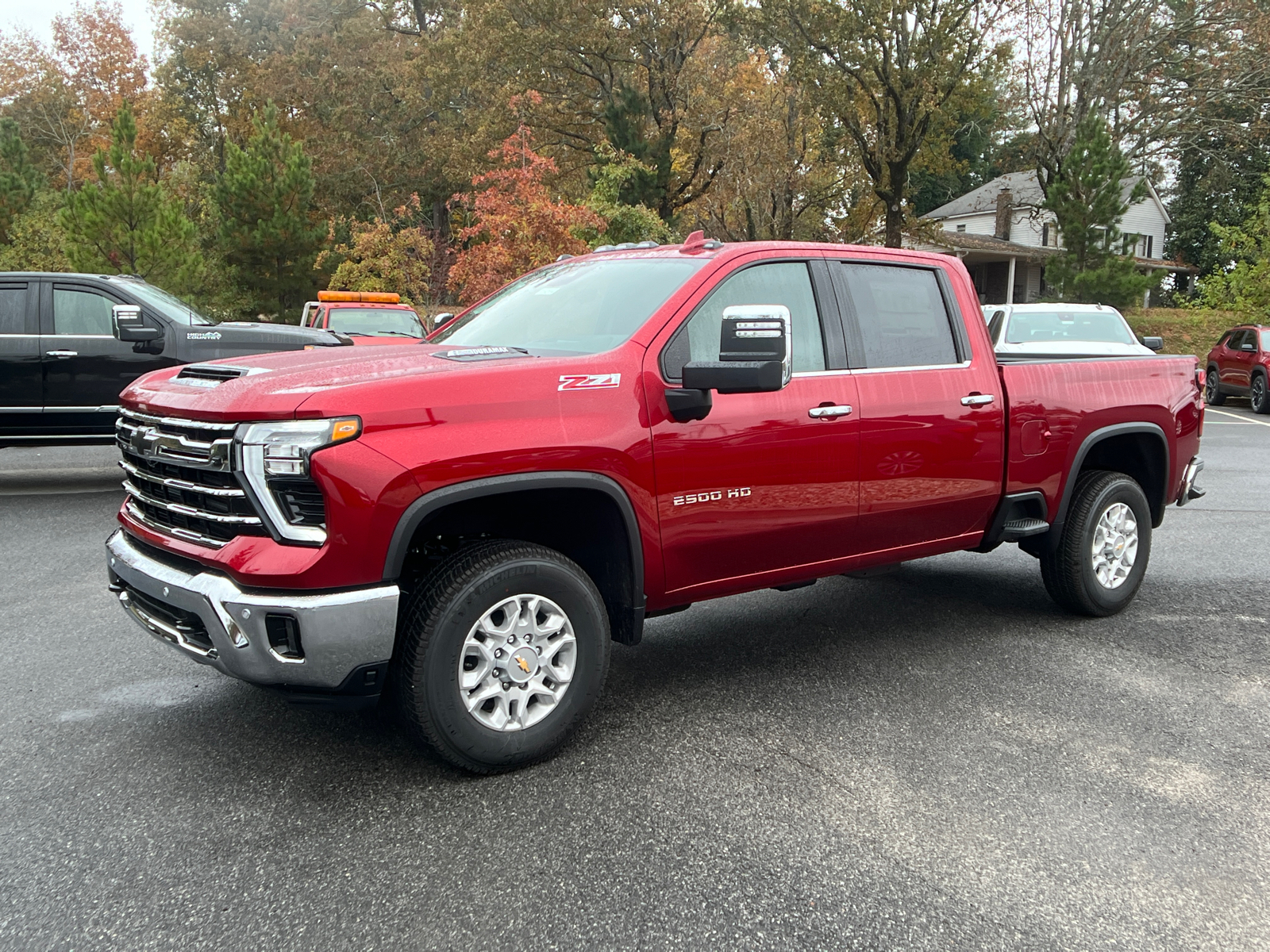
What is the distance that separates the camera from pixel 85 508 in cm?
866

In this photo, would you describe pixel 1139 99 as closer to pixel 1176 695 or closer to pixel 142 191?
pixel 142 191

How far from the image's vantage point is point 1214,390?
2269cm

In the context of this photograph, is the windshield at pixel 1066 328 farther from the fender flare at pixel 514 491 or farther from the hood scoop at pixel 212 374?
the hood scoop at pixel 212 374

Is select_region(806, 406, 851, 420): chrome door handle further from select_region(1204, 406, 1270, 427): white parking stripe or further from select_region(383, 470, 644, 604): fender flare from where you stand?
select_region(1204, 406, 1270, 427): white parking stripe

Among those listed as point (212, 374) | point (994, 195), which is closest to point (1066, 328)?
point (212, 374)

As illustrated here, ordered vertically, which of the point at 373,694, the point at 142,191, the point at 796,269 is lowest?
the point at 373,694

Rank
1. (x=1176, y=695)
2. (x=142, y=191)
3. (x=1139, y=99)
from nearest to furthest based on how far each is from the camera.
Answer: (x=1176, y=695) < (x=142, y=191) < (x=1139, y=99)

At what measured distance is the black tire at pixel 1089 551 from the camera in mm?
5531

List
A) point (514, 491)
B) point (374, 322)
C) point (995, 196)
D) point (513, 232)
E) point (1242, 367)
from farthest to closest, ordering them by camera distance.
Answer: point (995, 196)
point (1242, 367)
point (513, 232)
point (374, 322)
point (514, 491)

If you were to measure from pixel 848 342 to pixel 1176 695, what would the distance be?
83.7 inches

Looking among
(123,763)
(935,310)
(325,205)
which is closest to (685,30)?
(325,205)

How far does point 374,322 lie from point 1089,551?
36.9ft

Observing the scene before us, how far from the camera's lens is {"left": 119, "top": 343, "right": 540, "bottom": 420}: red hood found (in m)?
3.25

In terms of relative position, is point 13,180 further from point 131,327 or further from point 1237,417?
point 1237,417
